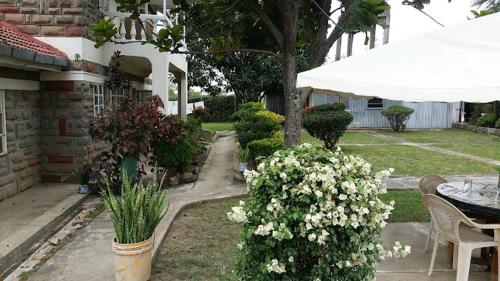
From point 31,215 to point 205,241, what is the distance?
260 centimetres

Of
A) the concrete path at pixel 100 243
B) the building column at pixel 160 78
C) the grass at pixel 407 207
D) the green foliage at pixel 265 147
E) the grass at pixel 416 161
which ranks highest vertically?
the building column at pixel 160 78

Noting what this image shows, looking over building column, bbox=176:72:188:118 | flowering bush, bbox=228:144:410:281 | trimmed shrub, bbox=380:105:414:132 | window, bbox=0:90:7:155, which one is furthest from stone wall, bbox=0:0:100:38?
trimmed shrub, bbox=380:105:414:132

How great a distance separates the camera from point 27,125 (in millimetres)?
7594

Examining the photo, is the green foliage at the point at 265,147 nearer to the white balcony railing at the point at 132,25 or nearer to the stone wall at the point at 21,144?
the white balcony railing at the point at 132,25

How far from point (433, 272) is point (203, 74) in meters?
21.0

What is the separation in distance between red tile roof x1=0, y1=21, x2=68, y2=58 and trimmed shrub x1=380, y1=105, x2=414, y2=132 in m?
16.4

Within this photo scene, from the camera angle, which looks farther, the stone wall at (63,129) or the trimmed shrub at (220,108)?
the trimmed shrub at (220,108)

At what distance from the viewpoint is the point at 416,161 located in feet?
38.9

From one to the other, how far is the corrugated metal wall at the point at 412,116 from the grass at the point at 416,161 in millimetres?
7661

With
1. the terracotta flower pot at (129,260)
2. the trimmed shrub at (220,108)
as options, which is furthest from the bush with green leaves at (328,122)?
the trimmed shrub at (220,108)

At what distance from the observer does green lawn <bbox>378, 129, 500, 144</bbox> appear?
56.2ft

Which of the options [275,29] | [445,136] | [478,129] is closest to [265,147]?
[275,29]

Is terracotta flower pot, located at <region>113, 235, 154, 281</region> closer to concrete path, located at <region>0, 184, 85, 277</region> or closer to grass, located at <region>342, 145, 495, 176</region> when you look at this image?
concrete path, located at <region>0, 184, 85, 277</region>

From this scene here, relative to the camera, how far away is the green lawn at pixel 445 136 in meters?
17.1
